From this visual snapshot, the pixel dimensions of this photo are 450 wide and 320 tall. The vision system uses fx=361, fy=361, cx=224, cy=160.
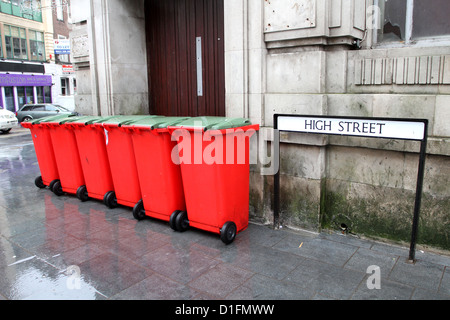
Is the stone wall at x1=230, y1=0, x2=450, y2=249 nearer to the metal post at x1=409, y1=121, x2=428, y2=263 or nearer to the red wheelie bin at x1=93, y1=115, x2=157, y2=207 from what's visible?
the metal post at x1=409, y1=121, x2=428, y2=263

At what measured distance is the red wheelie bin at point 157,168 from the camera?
480cm

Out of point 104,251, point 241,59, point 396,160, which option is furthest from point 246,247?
point 241,59

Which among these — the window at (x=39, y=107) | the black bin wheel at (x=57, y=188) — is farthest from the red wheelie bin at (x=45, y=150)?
the window at (x=39, y=107)

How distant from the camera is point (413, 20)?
14.3ft

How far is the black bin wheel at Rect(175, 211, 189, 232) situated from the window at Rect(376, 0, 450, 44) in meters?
3.42

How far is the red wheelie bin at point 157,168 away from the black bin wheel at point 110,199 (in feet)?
2.96

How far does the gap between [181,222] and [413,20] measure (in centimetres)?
383

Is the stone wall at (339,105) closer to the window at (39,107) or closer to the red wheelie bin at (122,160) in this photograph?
the red wheelie bin at (122,160)

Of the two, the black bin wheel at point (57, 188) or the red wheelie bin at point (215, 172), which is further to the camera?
the black bin wheel at point (57, 188)

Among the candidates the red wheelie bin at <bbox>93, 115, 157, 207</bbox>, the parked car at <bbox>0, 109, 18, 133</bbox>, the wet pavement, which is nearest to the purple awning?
the parked car at <bbox>0, 109, 18, 133</bbox>

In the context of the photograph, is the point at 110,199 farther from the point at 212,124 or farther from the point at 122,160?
the point at 212,124

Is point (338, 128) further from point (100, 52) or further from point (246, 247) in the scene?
point (100, 52)

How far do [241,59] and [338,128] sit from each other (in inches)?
70.2

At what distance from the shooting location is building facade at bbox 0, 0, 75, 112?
29.2m
